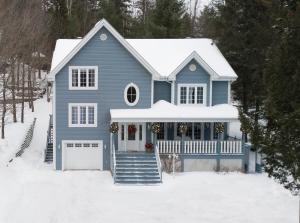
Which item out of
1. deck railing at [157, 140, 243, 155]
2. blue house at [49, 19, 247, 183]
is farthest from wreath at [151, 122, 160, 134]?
deck railing at [157, 140, 243, 155]

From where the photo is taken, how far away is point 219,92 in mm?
29047

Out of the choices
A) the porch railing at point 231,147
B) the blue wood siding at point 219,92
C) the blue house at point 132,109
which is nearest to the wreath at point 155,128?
the blue house at point 132,109

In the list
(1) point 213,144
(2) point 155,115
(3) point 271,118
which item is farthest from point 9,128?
(3) point 271,118

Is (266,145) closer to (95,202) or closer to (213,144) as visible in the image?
(95,202)

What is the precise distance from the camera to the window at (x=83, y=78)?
27.4 metres

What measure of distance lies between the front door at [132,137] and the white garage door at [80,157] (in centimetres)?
129

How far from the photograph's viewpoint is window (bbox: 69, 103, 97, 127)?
2767 cm

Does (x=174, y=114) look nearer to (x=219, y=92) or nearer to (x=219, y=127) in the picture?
(x=219, y=127)

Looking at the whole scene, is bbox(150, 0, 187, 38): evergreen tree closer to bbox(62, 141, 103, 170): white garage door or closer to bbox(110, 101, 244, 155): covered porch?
bbox(110, 101, 244, 155): covered porch

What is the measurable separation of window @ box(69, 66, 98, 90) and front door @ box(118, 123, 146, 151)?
9.65 ft

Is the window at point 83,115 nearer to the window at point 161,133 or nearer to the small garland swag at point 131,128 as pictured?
the small garland swag at point 131,128

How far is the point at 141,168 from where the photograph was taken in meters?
26.0

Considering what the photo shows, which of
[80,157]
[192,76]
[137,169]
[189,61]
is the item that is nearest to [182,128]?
[192,76]

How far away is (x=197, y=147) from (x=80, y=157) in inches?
265
